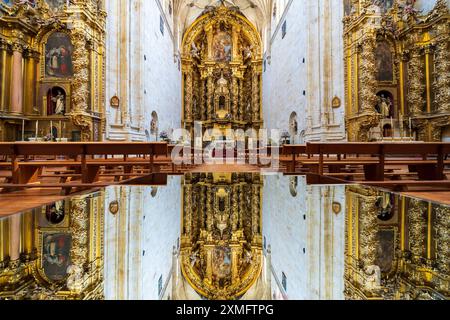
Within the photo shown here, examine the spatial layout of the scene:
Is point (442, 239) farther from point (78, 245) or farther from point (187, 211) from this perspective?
point (78, 245)

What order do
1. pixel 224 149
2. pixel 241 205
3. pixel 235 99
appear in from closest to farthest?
pixel 241 205
pixel 224 149
pixel 235 99

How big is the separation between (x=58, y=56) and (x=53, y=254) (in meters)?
13.4

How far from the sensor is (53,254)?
1658mm

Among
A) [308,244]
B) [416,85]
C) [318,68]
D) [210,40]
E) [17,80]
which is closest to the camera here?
[308,244]

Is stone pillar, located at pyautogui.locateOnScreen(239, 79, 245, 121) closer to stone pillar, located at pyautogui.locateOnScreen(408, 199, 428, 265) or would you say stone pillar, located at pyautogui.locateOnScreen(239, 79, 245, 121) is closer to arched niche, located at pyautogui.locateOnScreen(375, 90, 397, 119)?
arched niche, located at pyautogui.locateOnScreen(375, 90, 397, 119)

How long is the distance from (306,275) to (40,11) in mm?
15039

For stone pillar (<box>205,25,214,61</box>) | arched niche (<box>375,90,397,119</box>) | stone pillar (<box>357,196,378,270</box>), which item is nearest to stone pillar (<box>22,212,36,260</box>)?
stone pillar (<box>357,196,378,270</box>)

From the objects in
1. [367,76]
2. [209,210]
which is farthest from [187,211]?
[367,76]

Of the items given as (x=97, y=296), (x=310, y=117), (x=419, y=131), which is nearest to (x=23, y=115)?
(x=310, y=117)

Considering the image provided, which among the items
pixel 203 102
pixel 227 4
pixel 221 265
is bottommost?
pixel 221 265

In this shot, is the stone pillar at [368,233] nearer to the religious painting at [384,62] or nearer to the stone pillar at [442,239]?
the stone pillar at [442,239]

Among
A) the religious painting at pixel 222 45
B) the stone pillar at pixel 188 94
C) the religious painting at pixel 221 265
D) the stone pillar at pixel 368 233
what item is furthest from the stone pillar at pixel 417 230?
the religious painting at pixel 222 45

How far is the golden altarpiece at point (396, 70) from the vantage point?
1057cm
